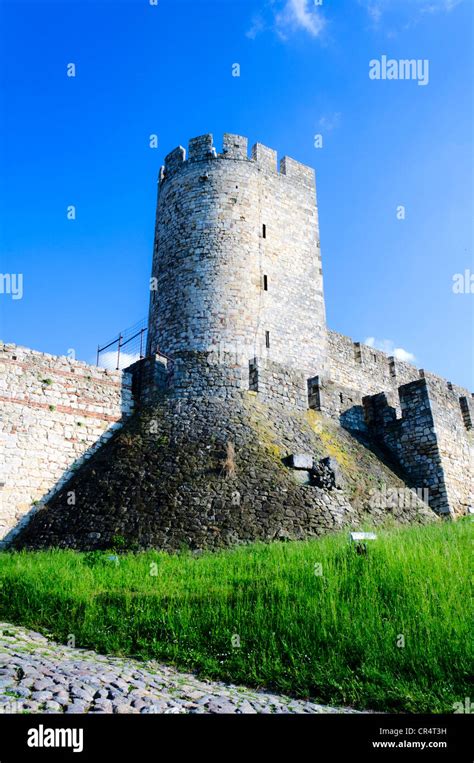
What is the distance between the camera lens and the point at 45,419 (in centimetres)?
1532

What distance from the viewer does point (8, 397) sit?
48.4 feet

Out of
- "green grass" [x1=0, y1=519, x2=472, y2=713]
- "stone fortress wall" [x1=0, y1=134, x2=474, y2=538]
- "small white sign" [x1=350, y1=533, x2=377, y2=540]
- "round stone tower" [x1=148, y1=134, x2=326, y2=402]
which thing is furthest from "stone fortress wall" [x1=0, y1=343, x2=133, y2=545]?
"small white sign" [x1=350, y1=533, x2=377, y2=540]

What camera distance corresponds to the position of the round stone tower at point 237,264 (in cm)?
1902

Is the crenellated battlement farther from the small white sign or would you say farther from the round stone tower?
the small white sign

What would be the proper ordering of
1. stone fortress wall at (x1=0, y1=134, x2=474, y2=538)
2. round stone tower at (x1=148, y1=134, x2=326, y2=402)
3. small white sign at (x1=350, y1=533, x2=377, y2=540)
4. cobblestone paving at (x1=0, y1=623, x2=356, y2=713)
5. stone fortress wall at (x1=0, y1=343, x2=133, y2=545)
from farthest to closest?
round stone tower at (x1=148, y1=134, x2=326, y2=402) → stone fortress wall at (x1=0, y1=134, x2=474, y2=538) → stone fortress wall at (x1=0, y1=343, x2=133, y2=545) → small white sign at (x1=350, y1=533, x2=377, y2=540) → cobblestone paving at (x1=0, y1=623, x2=356, y2=713)

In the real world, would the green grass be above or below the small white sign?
below

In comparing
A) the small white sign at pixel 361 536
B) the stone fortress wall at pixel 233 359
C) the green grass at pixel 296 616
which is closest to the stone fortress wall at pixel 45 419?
the stone fortress wall at pixel 233 359

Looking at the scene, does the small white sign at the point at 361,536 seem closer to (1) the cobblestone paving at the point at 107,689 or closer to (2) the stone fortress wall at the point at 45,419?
(1) the cobblestone paving at the point at 107,689

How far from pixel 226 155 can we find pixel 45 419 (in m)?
13.0

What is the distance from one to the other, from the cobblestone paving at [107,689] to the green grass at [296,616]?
36 centimetres

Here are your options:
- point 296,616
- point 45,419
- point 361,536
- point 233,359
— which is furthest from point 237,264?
point 296,616

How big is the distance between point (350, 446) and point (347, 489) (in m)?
2.95

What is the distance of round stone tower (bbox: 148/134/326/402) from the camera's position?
19.0 m

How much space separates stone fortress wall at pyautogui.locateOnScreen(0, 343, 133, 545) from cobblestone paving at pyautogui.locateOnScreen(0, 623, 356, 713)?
898 cm
